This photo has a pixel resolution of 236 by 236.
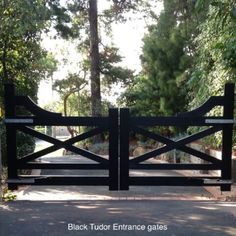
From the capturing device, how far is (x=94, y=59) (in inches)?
977

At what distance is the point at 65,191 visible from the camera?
870cm

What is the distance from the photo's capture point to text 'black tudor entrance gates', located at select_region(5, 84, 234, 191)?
253 inches

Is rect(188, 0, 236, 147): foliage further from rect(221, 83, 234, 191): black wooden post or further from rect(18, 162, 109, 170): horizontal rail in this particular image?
rect(18, 162, 109, 170): horizontal rail

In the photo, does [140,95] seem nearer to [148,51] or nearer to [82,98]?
[148,51]

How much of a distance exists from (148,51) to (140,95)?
228 centimetres

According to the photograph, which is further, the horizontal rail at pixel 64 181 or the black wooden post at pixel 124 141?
the horizontal rail at pixel 64 181

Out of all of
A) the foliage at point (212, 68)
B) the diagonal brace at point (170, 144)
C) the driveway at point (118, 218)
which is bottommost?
the driveway at point (118, 218)

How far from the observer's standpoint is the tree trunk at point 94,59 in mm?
24266

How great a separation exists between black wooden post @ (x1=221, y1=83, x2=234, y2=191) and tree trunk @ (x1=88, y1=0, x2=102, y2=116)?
18.0 m

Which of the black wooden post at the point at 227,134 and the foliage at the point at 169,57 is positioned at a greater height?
the foliage at the point at 169,57

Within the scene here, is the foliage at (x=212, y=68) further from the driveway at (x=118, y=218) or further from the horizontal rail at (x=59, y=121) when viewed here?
the driveway at (x=118, y=218)

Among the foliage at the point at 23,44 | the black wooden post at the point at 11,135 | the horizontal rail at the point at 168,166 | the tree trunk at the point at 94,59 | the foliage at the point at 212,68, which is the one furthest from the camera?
the tree trunk at the point at 94,59

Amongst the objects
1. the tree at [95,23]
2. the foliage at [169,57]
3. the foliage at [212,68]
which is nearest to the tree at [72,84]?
the tree at [95,23]

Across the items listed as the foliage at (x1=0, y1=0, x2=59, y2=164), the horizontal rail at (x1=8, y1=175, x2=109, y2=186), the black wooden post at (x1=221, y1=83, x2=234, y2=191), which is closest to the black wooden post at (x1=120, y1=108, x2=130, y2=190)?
the horizontal rail at (x1=8, y1=175, x2=109, y2=186)
